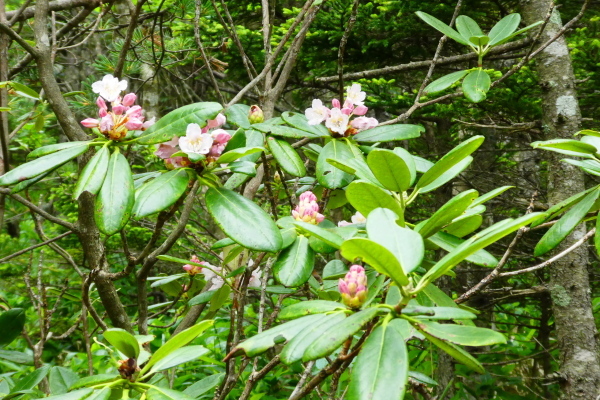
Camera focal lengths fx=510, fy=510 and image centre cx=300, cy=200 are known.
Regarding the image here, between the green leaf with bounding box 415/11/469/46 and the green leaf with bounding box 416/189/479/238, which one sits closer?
the green leaf with bounding box 416/189/479/238

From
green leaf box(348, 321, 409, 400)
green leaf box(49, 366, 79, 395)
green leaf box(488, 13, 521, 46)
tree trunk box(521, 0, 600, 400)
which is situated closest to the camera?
green leaf box(348, 321, 409, 400)

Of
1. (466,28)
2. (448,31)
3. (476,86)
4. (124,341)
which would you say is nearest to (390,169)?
(124,341)

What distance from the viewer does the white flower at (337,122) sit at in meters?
1.28

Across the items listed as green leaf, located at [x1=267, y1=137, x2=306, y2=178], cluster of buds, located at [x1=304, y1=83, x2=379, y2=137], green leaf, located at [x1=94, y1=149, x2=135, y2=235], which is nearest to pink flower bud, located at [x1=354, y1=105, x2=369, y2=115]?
cluster of buds, located at [x1=304, y1=83, x2=379, y2=137]

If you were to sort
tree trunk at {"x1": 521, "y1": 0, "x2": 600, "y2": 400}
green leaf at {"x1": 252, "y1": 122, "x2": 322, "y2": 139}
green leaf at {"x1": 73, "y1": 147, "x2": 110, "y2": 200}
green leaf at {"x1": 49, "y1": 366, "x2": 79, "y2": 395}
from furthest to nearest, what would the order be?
1. tree trunk at {"x1": 521, "y1": 0, "x2": 600, "y2": 400}
2. green leaf at {"x1": 49, "y1": 366, "x2": 79, "y2": 395}
3. green leaf at {"x1": 252, "y1": 122, "x2": 322, "y2": 139}
4. green leaf at {"x1": 73, "y1": 147, "x2": 110, "y2": 200}

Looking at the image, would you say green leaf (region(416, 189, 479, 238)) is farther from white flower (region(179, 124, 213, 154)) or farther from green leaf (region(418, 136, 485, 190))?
white flower (region(179, 124, 213, 154))

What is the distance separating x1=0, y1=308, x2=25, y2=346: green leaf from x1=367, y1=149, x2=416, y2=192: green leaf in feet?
3.48

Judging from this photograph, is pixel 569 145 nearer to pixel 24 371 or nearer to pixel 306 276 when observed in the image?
pixel 306 276

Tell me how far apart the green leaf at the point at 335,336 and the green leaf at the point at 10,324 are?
3.44 feet

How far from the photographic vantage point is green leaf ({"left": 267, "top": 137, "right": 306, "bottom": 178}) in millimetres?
1173

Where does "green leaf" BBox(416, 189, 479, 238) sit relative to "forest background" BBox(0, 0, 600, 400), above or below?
above

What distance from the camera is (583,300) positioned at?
7.00 feet

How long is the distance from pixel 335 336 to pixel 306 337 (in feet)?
0.23

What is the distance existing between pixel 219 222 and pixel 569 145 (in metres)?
0.79
